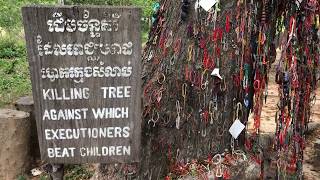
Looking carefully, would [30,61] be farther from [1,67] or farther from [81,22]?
[1,67]

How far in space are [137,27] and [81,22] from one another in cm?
31

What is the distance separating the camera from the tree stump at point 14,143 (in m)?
4.09

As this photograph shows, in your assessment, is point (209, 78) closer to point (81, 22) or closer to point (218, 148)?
point (218, 148)

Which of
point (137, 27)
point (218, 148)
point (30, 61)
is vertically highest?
point (137, 27)

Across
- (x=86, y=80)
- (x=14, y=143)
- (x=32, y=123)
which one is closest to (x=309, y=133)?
(x=32, y=123)

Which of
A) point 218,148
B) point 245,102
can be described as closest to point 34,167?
point 218,148

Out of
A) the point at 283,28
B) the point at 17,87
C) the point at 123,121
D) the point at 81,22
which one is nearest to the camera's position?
the point at 81,22

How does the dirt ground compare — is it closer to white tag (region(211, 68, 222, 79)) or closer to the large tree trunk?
the large tree trunk

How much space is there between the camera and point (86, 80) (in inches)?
90.9

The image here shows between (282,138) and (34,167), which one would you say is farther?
(34,167)

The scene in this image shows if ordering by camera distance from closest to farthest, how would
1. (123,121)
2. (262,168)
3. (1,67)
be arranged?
(123,121), (262,168), (1,67)

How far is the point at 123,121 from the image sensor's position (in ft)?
7.94

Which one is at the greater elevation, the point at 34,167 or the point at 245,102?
the point at 245,102

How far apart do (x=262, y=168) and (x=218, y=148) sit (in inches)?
18.6
